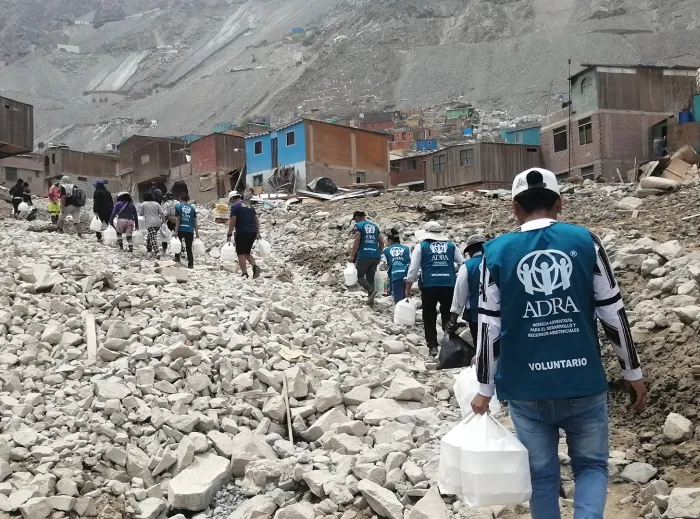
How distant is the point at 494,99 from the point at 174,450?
78.0m

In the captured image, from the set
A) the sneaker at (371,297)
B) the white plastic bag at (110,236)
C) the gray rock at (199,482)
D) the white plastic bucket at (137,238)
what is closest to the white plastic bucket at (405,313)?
the sneaker at (371,297)

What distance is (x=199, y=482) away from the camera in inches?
172

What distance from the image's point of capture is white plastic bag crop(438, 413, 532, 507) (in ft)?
8.66

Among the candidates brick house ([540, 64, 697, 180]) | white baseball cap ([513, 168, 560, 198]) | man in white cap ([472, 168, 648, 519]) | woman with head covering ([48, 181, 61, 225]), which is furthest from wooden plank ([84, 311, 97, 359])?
brick house ([540, 64, 697, 180])

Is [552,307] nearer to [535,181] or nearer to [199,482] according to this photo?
[535,181]

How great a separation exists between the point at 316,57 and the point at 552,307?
10394cm

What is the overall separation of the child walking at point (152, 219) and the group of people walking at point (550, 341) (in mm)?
9952

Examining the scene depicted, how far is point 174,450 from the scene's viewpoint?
→ 188 inches

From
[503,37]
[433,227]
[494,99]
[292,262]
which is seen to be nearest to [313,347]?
[433,227]

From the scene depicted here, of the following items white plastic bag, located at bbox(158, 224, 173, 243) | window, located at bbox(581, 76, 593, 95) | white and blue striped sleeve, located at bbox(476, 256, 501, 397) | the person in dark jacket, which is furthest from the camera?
window, located at bbox(581, 76, 593, 95)

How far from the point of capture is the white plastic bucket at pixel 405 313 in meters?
8.25

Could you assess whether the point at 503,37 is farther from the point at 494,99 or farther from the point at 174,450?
the point at 174,450

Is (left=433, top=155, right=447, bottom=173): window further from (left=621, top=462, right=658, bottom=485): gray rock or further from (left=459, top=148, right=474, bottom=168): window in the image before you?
(left=621, top=462, right=658, bottom=485): gray rock

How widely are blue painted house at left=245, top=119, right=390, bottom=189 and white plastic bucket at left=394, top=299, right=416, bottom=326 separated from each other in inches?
941
